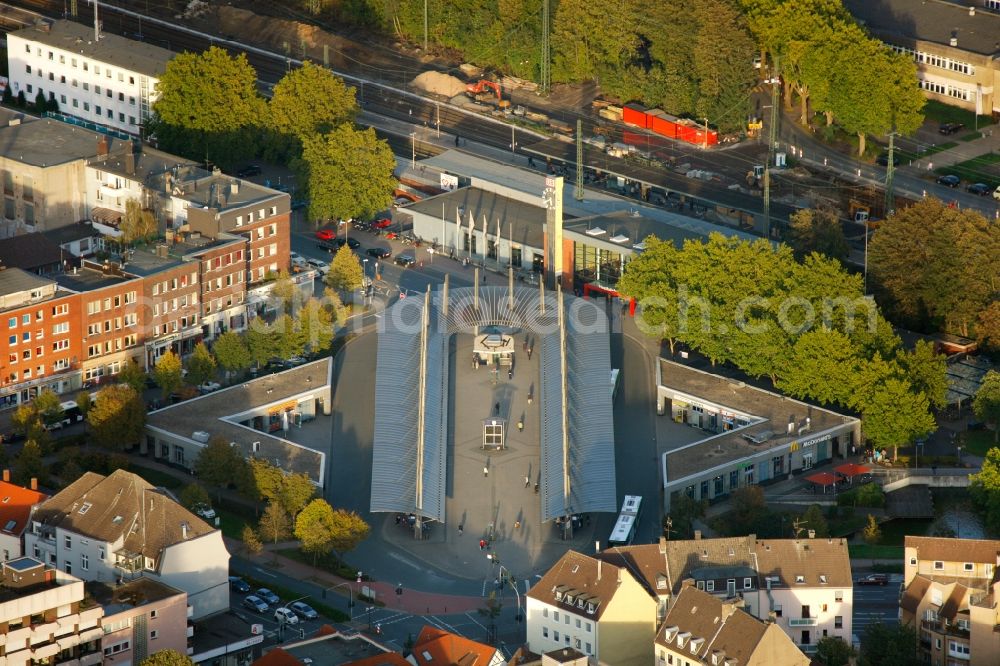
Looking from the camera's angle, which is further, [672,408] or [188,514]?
[672,408]

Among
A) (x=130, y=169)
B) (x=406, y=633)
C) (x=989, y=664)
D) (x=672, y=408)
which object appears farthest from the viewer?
(x=130, y=169)

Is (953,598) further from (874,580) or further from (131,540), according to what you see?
(131,540)

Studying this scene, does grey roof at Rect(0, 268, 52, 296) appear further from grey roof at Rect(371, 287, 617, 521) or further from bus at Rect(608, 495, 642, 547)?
bus at Rect(608, 495, 642, 547)

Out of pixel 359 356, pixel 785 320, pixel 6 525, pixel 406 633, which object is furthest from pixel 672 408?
pixel 6 525

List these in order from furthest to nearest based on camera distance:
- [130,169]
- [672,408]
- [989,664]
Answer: [130,169], [672,408], [989,664]

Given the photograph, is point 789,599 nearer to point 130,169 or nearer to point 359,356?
point 359,356

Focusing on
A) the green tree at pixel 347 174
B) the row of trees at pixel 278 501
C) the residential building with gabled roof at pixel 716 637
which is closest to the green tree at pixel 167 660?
the row of trees at pixel 278 501

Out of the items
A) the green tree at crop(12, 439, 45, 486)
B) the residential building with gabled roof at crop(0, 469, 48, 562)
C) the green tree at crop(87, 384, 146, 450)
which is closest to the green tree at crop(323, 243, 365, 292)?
the green tree at crop(87, 384, 146, 450)
